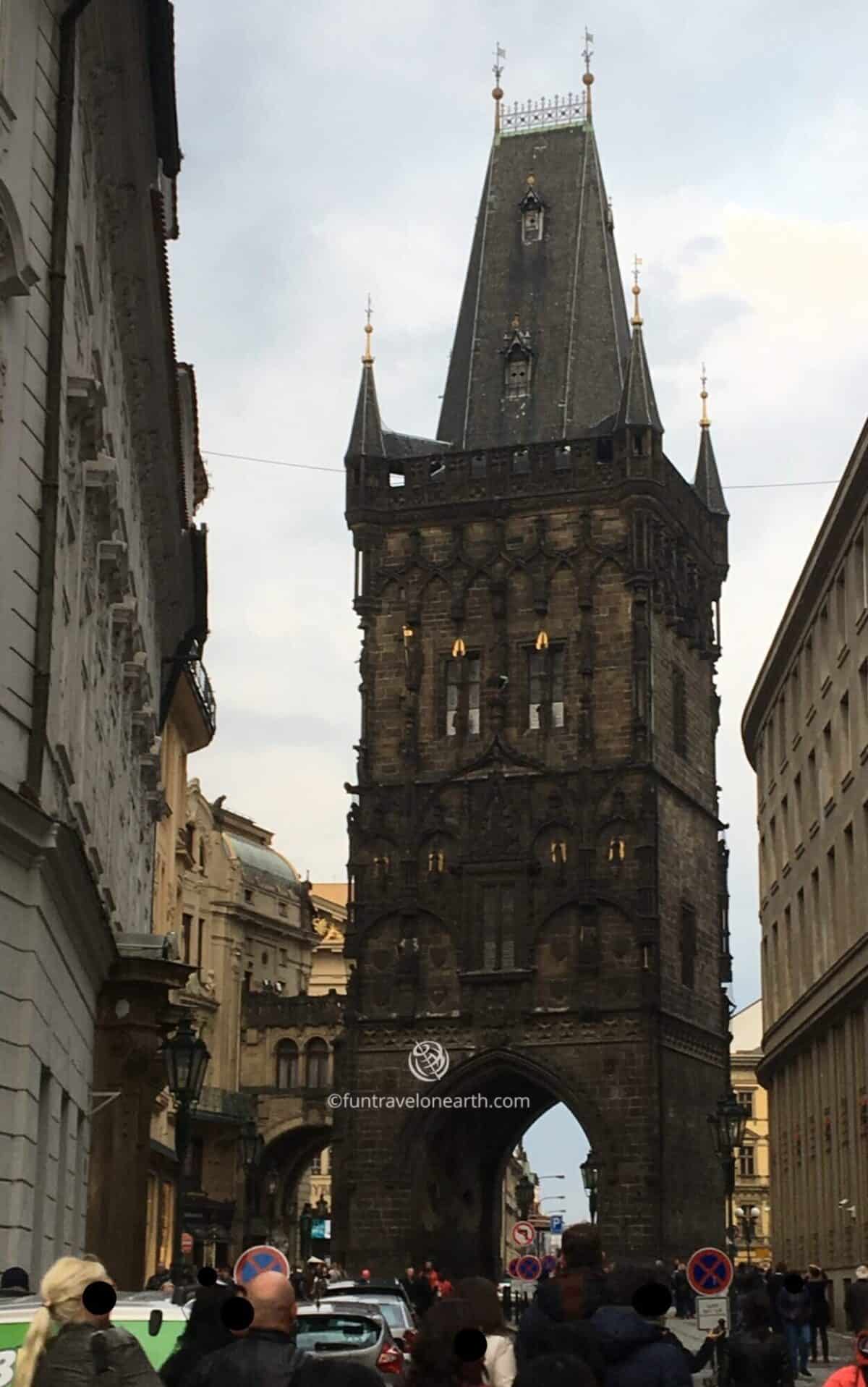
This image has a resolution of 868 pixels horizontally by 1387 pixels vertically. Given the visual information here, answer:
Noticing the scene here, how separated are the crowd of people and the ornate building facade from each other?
8019 mm

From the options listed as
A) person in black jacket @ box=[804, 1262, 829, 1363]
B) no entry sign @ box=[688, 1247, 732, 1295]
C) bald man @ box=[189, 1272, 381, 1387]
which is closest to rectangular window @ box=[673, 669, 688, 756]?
person in black jacket @ box=[804, 1262, 829, 1363]

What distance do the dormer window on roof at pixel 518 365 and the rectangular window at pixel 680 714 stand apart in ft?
33.6

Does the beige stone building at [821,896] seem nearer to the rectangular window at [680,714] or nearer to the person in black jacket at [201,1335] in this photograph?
→ the rectangular window at [680,714]

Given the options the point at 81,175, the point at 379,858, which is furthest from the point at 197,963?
the point at 81,175

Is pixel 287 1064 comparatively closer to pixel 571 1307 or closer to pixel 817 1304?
pixel 817 1304

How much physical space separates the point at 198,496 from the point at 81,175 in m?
32.0

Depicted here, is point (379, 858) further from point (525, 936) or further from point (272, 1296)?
point (272, 1296)

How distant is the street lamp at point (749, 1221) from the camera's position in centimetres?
8568

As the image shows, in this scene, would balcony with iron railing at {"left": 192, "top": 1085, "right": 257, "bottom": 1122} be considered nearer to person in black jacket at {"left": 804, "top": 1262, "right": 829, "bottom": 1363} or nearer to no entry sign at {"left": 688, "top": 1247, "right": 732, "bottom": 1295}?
person in black jacket at {"left": 804, "top": 1262, "right": 829, "bottom": 1363}

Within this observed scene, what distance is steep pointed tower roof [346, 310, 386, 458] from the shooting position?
6719 cm

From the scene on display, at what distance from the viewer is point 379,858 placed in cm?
6281

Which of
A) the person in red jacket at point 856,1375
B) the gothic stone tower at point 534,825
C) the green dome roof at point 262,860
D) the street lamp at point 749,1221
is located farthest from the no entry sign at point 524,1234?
the street lamp at point 749,1221

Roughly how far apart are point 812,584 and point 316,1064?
36.0 metres

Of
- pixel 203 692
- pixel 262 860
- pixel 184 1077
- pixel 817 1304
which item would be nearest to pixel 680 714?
pixel 203 692
